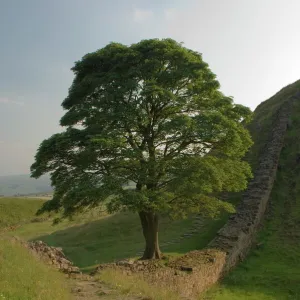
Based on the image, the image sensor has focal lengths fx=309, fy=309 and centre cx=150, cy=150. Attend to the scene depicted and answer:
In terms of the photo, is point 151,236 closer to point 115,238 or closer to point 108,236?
point 115,238

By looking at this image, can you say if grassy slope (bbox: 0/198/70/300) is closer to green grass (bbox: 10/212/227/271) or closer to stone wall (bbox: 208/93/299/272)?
green grass (bbox: 10/212/227/271)

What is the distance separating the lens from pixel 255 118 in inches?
1922

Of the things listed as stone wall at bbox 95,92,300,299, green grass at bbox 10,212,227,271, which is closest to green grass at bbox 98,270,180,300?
stone wall at bbox 95,92,300,299

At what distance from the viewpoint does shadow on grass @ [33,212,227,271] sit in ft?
73.6

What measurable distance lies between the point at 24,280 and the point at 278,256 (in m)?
16.6

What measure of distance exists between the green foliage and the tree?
0.06m

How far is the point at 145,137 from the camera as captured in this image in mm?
18875

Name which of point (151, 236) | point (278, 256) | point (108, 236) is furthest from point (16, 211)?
point (278, 256)

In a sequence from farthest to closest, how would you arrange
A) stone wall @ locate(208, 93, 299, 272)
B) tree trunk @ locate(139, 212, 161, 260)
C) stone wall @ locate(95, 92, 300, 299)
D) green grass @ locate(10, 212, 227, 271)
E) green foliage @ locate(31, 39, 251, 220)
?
green grass @ locate(10, 212, 227, 271), stone wall @ locate(208, 93, 299, 272), tree trunk @ locate(139, 212, 161, 260), green foliage @ locate(31, 39, 251, 220), stone wall @ locate(95, 92, 300, 299)

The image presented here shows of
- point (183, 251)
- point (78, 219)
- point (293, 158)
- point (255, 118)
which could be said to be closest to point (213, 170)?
point (183, 251)

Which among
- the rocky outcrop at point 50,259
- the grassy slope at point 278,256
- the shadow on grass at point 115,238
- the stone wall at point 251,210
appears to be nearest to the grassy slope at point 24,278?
the rocky outcrop at point 50,259

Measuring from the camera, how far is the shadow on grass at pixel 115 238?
883 inches

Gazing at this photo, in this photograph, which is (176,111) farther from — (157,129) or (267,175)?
(267,175)

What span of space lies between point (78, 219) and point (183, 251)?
19.9 meters
